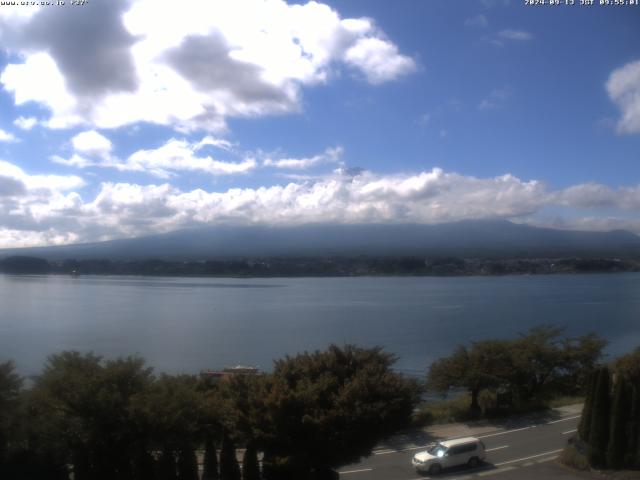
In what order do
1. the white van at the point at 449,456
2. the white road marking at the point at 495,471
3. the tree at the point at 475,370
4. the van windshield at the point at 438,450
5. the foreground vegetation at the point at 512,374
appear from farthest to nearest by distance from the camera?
the tree at the point at 475,370, the foreground vegetation at the point at 512,374, the van windshield at the point at 438,450, the white van at the point at 449,456, the white road marking at the point at 495,471

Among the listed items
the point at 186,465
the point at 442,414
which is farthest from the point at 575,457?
the point at 186,465

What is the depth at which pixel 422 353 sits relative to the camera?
34.3 metres

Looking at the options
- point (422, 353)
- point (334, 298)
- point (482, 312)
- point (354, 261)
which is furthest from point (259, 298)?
point (354, 261)

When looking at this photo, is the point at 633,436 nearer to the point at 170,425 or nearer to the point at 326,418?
the point at 326,418

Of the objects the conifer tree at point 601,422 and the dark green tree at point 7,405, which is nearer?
the dark green tree at point 7,405

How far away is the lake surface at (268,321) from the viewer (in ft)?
117

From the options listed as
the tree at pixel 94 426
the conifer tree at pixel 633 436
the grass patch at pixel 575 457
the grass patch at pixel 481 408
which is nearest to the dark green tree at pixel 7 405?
the tree at pixel 94 426

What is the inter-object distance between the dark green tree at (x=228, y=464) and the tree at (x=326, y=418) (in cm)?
49

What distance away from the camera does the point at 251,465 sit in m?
9.50

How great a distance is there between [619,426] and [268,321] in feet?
136

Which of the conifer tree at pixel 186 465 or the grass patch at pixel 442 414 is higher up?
the conifer tree at pixel 186 465

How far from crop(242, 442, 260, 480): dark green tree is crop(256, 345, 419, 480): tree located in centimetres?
17

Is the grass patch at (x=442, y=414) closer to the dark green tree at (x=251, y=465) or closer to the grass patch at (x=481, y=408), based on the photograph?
the grass patch at (x=481, y=408)

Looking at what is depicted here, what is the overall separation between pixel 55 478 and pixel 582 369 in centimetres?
1788
